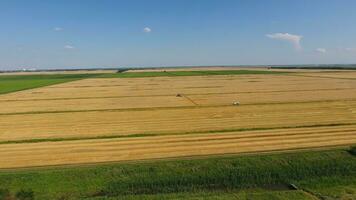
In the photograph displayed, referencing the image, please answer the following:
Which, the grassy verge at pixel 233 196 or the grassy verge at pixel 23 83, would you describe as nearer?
the grassy verge at pixel 233 196

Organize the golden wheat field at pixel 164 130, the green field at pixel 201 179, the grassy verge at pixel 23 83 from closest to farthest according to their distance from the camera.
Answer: the green field at pixel 201 179 → the golden wheat field at pixel 164 130 → the grassy verge at pixel 23 83

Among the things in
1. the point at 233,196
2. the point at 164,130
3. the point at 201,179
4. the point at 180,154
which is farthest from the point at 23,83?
the point at 233,196

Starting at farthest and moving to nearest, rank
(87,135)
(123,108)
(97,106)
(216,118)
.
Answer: (97,106), (123,108), (216,118), (87,135)

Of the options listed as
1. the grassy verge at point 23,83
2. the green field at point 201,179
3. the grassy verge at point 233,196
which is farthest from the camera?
the grassy verge at point 23,83

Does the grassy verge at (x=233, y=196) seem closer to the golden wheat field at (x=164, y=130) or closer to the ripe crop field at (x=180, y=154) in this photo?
the ripe crop field at (x=180, y=154)

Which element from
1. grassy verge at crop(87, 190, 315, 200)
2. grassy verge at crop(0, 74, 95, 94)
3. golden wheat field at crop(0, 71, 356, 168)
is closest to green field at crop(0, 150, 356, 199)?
grassy verge at crop(87, 190, 315, 200)

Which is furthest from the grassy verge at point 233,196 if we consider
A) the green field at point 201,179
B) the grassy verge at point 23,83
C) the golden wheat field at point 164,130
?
the grassy verge at point 23,83

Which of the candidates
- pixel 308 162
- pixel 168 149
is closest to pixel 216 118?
pixel 168 149

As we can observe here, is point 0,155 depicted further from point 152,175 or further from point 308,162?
point 308,162

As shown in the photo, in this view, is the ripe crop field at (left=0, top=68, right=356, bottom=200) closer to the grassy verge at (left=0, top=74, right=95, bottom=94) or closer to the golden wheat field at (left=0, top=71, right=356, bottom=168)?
the golden wheat field at (left=0, top=71, right=356, bottom=168)
